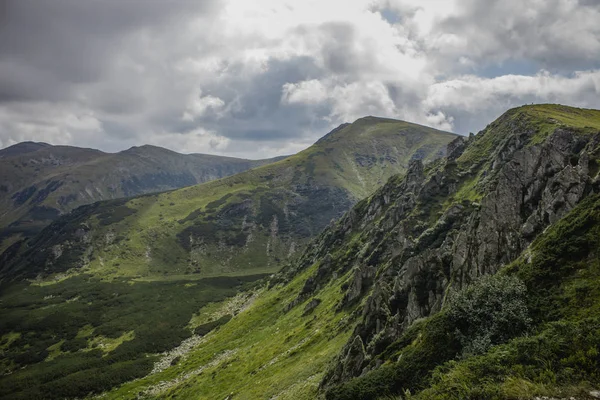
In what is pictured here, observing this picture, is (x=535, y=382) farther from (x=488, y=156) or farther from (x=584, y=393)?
(x=488, y=156)

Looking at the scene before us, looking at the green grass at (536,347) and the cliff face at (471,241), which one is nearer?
the green grass at (536,347)

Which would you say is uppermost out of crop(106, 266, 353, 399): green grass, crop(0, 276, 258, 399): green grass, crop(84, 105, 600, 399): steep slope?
crop(84, 105, 600, 399): steep slope

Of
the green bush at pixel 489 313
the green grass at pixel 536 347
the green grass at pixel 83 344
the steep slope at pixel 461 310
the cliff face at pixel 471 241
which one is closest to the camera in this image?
the green grass at pixel 536 347

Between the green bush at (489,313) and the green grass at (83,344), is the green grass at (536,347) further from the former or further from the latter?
the green grass at (83,344)

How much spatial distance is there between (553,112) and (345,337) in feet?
408

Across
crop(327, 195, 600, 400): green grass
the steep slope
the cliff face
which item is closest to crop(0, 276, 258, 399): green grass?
the steep slope

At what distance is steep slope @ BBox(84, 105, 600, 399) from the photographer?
777 inches

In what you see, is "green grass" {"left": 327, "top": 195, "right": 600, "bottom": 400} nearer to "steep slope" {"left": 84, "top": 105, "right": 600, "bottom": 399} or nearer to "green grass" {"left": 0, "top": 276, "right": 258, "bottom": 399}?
"steep slope" {"left": 84, "top": 105, "right": 600, "bottom": 399}

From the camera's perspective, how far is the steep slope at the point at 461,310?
19.7 m

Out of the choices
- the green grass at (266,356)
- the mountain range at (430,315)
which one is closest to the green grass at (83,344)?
the mountain range at (430,315)

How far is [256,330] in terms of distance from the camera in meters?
112

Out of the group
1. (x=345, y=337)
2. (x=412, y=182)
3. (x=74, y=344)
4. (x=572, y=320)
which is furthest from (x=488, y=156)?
(x=74, y=344)

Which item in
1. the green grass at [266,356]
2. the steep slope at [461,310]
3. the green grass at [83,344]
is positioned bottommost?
the green grass at [83,344]

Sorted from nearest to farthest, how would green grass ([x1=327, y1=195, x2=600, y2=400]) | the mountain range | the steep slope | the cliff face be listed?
green grass ([x1=327, y1=195, x2=600, y2=400]), the steep slope, the mountain range, the cliff face
